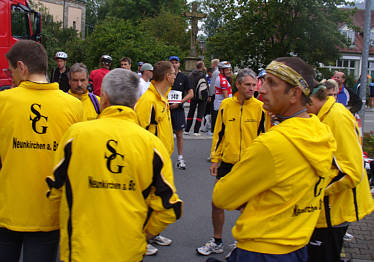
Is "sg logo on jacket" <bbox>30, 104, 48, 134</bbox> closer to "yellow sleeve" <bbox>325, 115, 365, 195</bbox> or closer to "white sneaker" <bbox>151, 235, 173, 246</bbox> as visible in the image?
"yellow sleeve" <bbox>325, 115, 365, 195</bbox>

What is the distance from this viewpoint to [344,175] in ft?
9.70

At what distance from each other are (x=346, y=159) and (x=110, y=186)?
1704mm

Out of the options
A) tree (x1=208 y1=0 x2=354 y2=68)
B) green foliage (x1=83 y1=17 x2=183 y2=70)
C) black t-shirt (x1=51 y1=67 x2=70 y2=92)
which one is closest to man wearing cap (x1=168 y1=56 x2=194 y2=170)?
black t-shirt (x1=51 y1=67 x2=70 y2=92)

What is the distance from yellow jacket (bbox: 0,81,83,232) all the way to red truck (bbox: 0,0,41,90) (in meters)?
7.70

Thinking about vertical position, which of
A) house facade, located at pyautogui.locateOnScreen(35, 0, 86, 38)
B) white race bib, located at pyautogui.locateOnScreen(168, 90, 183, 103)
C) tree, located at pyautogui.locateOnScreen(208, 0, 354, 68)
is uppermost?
house facade, located at pyautogui.locateOnScreen(35, 0, 86, 38)

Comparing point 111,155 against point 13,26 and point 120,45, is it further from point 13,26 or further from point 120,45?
point 120,45

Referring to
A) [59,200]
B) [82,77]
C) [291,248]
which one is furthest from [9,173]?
[82,77]

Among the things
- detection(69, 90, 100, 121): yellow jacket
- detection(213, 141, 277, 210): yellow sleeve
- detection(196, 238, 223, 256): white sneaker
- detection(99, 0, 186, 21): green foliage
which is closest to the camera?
detection(213, 141, 277, 210): yellow sleeve

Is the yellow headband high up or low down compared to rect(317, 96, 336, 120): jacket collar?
up

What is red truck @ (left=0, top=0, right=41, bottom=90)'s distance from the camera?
10261mm

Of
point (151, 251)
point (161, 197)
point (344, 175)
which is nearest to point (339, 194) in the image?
point (344, 175)

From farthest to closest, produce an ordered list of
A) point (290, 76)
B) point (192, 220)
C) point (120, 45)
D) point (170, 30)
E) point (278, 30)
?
point (170, 30) → point (278, 30) → point (120, 45) → point (192, 220) → point (290, 76)

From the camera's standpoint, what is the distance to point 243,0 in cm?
2794

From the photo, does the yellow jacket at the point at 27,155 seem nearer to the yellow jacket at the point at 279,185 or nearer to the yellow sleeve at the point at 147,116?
the yellow jacket at the point at 279,185
